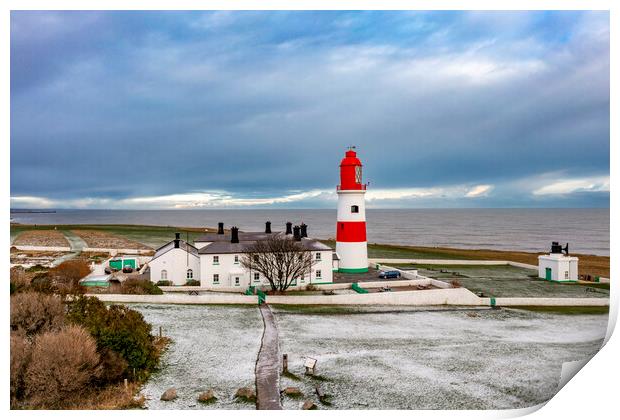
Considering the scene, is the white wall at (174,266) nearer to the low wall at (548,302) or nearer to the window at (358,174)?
the window at (358,174)

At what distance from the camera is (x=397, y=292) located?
29.8m

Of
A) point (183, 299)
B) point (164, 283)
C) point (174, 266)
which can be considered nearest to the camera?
point (183, 299)

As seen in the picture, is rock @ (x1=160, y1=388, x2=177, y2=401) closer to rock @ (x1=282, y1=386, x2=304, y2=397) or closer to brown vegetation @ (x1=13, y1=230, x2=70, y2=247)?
rock @ (x1=282, y1=386, x2=304, y2=397)

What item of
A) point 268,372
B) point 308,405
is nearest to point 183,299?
point 268,372

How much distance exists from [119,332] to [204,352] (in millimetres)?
3718

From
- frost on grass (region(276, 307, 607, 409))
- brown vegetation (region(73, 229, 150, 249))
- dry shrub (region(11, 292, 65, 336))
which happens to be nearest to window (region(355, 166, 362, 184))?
frost on grass (region(276, 307, 607, 409))

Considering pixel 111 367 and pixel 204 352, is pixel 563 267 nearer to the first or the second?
pixel 204 352

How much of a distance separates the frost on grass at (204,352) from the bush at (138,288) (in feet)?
7.17

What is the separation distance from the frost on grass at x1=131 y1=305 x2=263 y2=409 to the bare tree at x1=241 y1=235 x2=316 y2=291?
15.3 feet

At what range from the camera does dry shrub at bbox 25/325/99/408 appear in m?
13.6

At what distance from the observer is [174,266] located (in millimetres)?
34781

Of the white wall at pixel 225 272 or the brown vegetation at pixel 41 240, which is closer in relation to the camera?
the white wall at pixel 225 272

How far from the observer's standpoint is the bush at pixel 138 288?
28.6 meters

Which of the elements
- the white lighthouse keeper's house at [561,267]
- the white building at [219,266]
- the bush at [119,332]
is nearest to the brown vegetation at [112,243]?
the white building at [219,266]
